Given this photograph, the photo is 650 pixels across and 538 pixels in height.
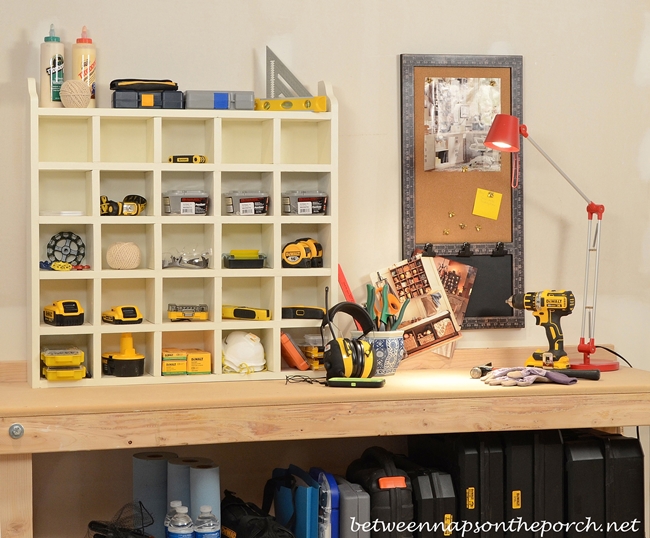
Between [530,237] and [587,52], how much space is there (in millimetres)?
704

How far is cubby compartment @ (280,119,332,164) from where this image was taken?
9.41 feet

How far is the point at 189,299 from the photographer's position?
2.84 meters

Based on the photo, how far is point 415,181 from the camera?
9.70ft

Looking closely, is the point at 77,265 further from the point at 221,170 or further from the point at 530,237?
the point at 530,237

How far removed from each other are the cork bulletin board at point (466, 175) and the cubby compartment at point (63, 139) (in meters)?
1.08

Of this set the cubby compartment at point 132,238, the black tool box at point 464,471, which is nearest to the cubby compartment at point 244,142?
the cubby compartment at point 132,238

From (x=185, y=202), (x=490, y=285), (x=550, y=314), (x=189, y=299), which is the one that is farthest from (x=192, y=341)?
(x=550, y=314)

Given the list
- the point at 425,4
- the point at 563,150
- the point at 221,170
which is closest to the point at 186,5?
the point at 221,170

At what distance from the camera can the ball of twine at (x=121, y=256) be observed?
2.64 metres

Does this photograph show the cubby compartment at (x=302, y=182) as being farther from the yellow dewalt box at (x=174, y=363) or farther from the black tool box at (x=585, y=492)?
the black tool box at (x=585, y=492)

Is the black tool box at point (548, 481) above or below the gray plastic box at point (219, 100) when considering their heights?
below

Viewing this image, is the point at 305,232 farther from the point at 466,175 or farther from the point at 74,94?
the point at 74,94

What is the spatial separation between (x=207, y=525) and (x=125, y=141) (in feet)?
4.08

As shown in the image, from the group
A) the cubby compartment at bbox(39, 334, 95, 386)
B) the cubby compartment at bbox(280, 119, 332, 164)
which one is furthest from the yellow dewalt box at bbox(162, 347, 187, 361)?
the cubby compartment at bbox(280, 119, 332, 164)
